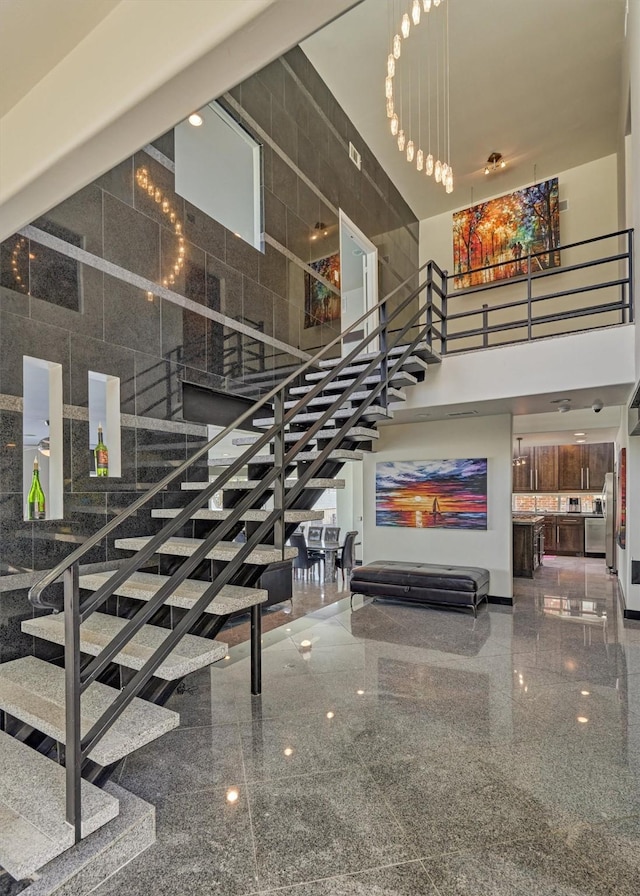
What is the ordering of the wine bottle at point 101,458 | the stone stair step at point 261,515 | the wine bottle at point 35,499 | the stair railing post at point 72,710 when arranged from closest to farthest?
the stair railing post at point 72,710, the wine bottle at point 35,499, the stone stair step at point 261,515, the wine bottle at point 101,458

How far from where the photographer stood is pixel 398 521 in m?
6.95

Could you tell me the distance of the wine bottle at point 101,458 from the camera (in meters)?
3.34

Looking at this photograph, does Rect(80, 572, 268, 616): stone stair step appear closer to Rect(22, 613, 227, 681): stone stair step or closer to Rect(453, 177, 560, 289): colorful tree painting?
Rect(22, 613, 227, 681): stone stair step

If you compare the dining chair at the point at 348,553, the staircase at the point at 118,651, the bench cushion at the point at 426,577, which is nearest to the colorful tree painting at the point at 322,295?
the staircase at the point at 118,651

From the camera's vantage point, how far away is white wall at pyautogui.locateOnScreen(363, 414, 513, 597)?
626cm

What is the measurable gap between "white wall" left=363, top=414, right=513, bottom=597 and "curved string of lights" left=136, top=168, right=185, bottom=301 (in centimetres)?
396

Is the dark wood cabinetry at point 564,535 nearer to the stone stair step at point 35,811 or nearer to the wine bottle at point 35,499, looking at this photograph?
the wine bottle at point 35,499

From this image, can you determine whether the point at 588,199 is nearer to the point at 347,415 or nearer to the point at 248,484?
the point at 347,415

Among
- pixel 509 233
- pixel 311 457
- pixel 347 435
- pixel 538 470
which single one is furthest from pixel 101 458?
pixel 538 470

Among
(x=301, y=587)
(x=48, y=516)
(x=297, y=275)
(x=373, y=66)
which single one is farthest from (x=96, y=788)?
(x=373, y=66)

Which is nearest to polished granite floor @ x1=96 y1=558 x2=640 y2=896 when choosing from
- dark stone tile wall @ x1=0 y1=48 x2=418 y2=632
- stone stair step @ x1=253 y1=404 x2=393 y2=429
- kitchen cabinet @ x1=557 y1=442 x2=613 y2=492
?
dark stone tile wall @ x1=0 y1=48 x2=418 y2=632

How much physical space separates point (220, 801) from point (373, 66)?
7.64m

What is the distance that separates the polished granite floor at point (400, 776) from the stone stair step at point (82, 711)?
43 cm

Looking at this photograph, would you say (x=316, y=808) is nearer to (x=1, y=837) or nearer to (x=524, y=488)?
(x=1, y=837)
